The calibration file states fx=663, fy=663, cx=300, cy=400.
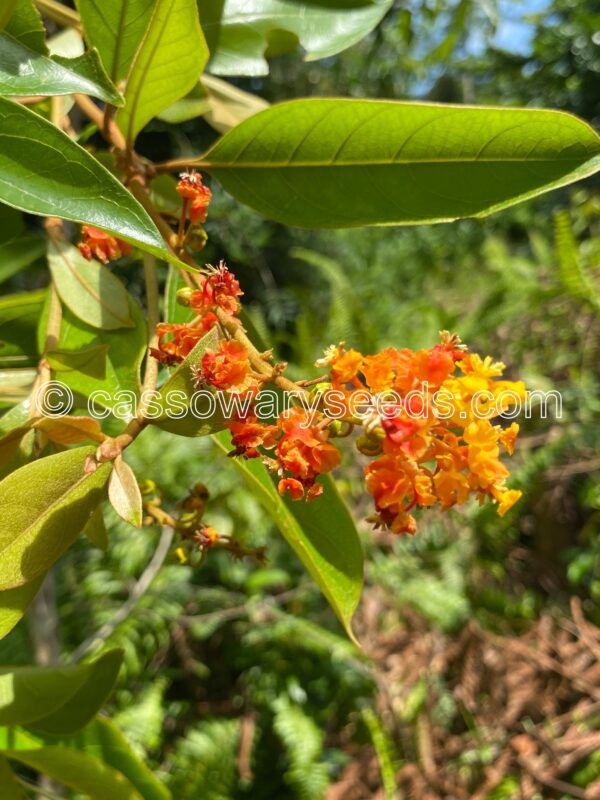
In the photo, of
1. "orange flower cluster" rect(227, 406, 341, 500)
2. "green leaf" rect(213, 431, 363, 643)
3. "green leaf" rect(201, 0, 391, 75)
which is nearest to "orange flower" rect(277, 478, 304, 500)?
"orange flower cluster" rect(227, 406, 341, 500)

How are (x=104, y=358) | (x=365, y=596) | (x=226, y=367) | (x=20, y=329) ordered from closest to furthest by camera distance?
(x=226, y=367)
(x=104, y=358)
(x=20, y=329)
(x=365, y=596)

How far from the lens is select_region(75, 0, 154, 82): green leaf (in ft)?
1.55

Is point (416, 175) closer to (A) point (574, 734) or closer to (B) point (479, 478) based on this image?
(B) point (479, 478)

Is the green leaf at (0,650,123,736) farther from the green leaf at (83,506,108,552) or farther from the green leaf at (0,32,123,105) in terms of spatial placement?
the green leaf at (0,32,123,105)

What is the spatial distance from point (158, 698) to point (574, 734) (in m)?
1.02

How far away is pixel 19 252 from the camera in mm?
608

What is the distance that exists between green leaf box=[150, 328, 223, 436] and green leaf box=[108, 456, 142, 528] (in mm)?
34

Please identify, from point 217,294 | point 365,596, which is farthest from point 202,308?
point 365,596

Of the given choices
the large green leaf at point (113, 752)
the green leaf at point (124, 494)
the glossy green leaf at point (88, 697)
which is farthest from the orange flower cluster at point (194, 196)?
the large green leaf at point (113, 752)

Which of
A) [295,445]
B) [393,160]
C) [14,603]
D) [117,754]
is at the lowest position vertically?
[117,754]

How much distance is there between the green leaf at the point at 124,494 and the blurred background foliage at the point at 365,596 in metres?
0.84

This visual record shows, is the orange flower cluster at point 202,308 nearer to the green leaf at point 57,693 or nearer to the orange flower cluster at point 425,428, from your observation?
the orange flower cluster at point 425,428

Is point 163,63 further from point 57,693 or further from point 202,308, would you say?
point 57,693

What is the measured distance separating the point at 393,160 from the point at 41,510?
0.34 metres
